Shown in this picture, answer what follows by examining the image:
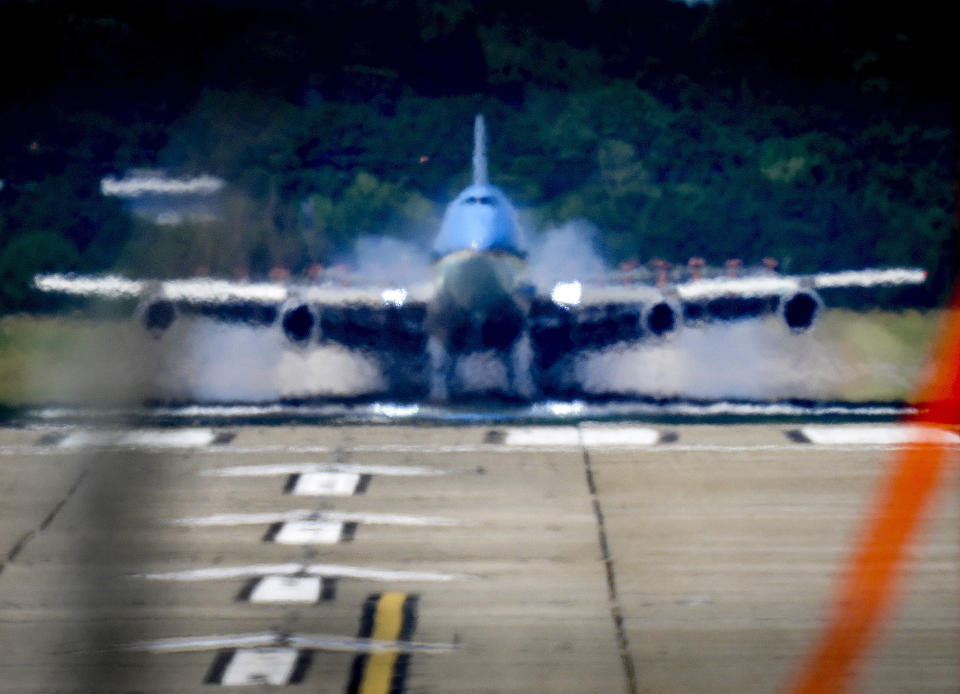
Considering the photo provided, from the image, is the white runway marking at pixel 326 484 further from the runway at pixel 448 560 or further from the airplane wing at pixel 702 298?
the airplane wing at pixel 702 298

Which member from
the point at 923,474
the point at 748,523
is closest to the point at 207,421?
the point at 748,523

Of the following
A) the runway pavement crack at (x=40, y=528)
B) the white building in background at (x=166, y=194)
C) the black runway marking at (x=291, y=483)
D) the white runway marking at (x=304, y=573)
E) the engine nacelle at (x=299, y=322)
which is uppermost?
the white building in background at (x=166, y=194)

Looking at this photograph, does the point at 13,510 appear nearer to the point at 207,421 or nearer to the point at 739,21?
the point at 207,421

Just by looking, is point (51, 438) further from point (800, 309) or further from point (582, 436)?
point (800, 309)

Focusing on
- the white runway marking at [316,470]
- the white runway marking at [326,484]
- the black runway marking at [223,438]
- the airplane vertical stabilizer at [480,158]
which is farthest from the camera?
the airplane vertical stabilizer at [480,158]

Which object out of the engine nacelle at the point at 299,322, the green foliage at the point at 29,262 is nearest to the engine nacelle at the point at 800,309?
the engine nacelle at the point at 299,322

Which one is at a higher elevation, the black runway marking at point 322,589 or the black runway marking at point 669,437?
the black runway marking at point 669,437

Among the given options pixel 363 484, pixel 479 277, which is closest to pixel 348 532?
pixel 363 484

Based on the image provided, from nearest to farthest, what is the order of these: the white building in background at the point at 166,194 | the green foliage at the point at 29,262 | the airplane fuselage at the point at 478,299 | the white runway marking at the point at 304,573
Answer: the white runway marking at the point at 304,573
the airplane fuselage at the point at 478,299
the white building in background at the point at 166,194
the green foliage at the point at 29,262
